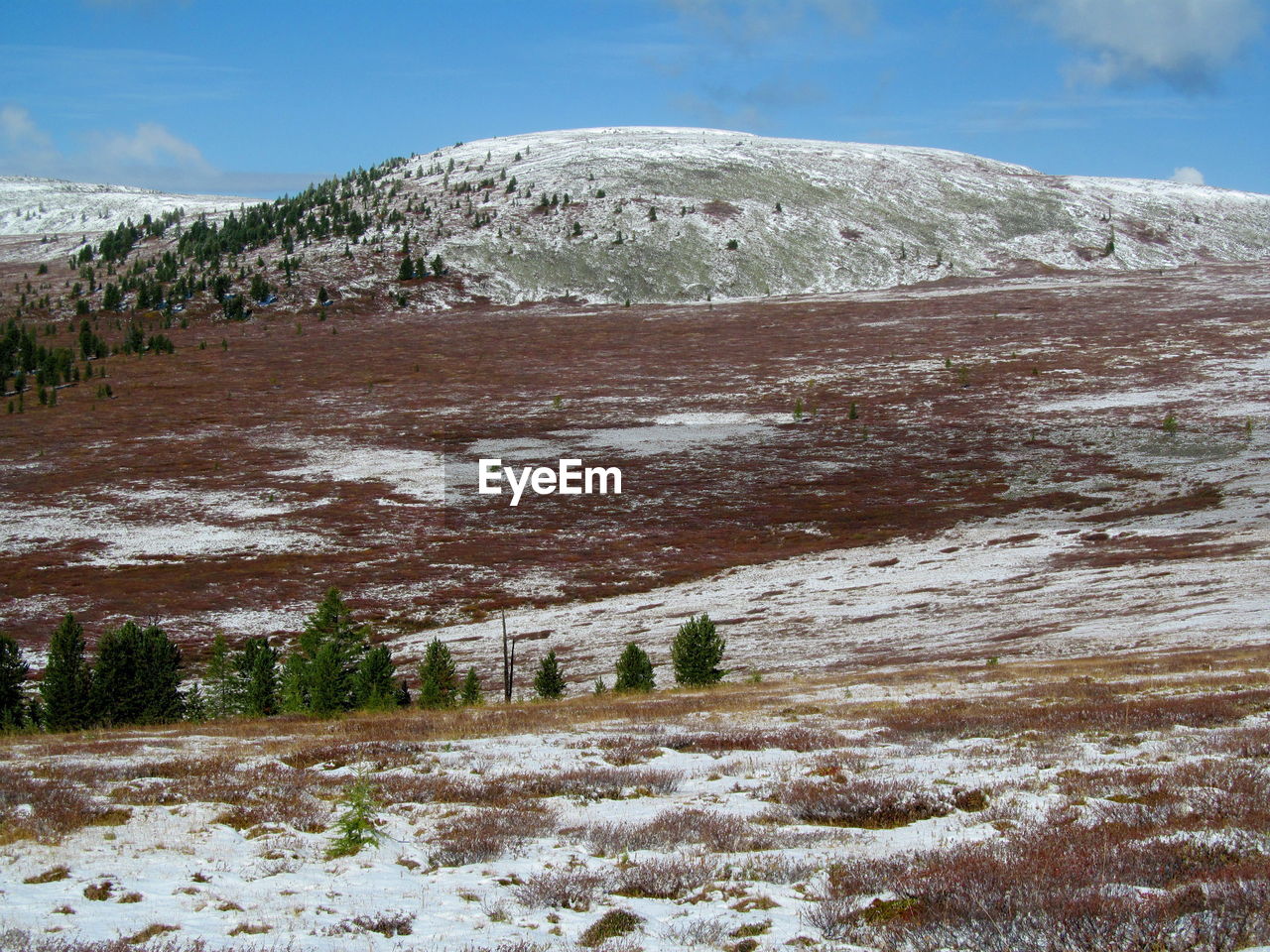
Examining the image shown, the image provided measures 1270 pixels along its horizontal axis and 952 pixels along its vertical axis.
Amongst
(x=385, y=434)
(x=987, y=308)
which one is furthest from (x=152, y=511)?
(x=987, y=308)

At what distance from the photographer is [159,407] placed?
407 ft

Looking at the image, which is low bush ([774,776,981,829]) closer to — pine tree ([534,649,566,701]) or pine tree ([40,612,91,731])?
pine tree ([534,649,566,701])

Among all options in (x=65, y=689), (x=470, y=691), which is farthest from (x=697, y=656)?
(x=65, y=689)

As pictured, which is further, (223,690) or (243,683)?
(223,690)

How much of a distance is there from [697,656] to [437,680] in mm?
10339

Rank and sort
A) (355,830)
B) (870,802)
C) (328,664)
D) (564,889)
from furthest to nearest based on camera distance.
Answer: (328,664), (870,802), (355,830), (564,889)

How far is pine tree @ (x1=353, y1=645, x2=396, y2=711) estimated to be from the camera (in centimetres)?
3724

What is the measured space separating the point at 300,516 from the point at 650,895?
7749cm

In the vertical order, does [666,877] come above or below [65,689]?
above

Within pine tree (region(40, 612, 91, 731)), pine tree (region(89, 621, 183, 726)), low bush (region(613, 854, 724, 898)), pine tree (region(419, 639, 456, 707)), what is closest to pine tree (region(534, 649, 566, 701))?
pine tree (region(419, 639, 456, 707))

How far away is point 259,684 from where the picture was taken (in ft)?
127

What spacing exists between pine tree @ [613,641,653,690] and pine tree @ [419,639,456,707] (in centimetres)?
668

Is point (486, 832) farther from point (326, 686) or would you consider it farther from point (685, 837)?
point (326, 686)

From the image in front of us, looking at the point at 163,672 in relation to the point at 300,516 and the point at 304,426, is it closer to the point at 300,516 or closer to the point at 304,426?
the point at 300,516
